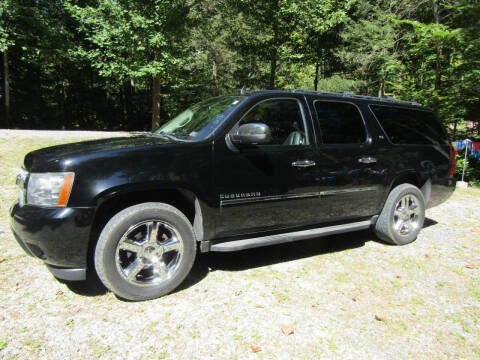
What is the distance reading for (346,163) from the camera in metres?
3.96

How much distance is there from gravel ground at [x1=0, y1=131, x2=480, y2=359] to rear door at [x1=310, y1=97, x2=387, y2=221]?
697mm

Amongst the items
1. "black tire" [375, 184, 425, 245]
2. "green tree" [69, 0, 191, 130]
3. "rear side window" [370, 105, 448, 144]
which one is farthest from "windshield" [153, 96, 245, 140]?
"green tree" [69, 0, 191, 130]

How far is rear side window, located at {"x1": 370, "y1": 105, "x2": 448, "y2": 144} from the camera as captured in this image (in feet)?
14.5

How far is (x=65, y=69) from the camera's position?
25.2m

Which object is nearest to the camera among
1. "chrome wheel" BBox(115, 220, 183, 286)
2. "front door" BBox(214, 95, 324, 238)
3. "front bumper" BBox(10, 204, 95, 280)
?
"front bumper" BBox(10, 204, 95, 280)

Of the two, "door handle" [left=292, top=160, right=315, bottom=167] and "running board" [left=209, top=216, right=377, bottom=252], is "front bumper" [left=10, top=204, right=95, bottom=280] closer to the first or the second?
"running board" [left=209, top=216, right=377, bottom=252]

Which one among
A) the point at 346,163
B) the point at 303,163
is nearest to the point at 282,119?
the point at 303,163

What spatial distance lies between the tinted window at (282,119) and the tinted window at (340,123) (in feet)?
0.92

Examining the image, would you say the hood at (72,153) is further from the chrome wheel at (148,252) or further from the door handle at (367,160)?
the door handle at (367,160)

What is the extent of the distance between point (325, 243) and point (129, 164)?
10.2 ft

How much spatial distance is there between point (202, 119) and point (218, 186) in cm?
88

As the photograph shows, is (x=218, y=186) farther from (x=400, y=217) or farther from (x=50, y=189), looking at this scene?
(x=400, y=217)

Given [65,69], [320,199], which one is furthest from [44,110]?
[320,199]

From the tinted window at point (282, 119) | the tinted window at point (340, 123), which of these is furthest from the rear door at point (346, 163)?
the tinted window at point (282, 119)
